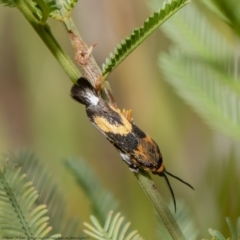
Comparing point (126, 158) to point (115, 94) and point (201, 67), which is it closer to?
point (201, 67)

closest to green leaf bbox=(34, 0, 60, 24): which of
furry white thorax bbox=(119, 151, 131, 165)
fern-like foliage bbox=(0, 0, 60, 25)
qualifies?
fern-like foliage bbox=(0, 0, 60, 25)

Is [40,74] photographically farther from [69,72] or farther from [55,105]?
[69,72]

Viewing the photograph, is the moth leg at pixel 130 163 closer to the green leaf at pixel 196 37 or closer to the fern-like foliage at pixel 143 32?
the fern-like foliage at pixel 143 32

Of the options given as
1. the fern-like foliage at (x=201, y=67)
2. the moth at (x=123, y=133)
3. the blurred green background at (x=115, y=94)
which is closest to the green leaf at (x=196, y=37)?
the fern-like foliage at (x=201, y=67)

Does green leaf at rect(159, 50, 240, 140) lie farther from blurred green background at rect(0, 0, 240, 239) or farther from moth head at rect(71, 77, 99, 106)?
blurred green background at rect(0, 0, 240, 239)

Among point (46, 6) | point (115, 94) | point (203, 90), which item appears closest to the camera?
point (46, 6)

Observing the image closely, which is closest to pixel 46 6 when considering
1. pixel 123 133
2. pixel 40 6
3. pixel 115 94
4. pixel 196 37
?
pixel 40 6
